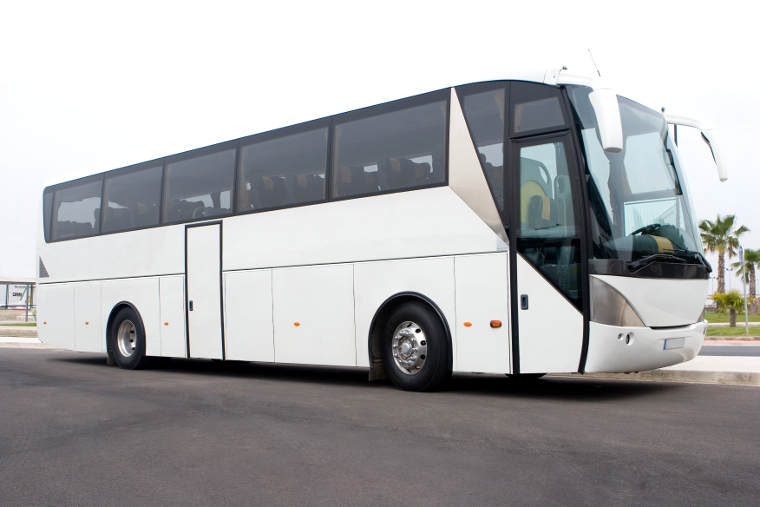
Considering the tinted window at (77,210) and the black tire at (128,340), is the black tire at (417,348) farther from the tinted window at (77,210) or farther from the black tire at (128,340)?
the tinted window at (77,210)

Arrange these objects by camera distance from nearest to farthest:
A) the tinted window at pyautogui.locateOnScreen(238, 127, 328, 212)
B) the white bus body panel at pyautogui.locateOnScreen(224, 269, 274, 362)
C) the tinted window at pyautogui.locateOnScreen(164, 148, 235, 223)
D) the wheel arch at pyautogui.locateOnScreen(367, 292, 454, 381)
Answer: the wheel arch at pyautogui.locateOnScreen(367, 292, 454, 381) < the tinted window at pyautogui.locateOnScreen(238, 127, 328, 212) < the white bus body panel at pyautogui.locateOnScreen(224, 269, 274, 362) < the tinted window at pyautogui.locateOnScreen(164, 148, 235, 223)

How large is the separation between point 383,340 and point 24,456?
4.95 metres

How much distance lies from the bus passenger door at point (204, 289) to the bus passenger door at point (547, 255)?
5.78m

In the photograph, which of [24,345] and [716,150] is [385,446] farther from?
[24,345]

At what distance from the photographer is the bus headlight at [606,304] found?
7.77 metres

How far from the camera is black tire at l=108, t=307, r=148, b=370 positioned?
13922mm

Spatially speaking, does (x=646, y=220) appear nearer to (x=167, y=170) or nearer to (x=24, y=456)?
(x=24, y=456)

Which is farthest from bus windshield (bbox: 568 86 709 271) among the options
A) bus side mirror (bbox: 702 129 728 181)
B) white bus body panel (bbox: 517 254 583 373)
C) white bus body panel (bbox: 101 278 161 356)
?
white bus body panel (bbox: 101 278 161 356)

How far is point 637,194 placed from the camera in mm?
8305

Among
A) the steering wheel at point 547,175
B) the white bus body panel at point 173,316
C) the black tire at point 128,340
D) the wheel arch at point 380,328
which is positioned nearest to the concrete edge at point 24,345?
the black tire at point 128,340

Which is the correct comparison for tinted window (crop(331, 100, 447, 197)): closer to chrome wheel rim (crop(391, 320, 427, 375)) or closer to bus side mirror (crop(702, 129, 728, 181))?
chrome wheel rim (crop(391, 320, 427, 375))

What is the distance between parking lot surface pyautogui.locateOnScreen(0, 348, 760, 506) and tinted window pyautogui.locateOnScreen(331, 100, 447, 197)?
2.80 m

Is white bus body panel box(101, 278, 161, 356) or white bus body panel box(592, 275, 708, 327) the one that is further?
white bus body panel box(101, 278, 161, 356)

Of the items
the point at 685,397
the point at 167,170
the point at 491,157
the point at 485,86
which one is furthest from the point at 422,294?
the point at 167,170
